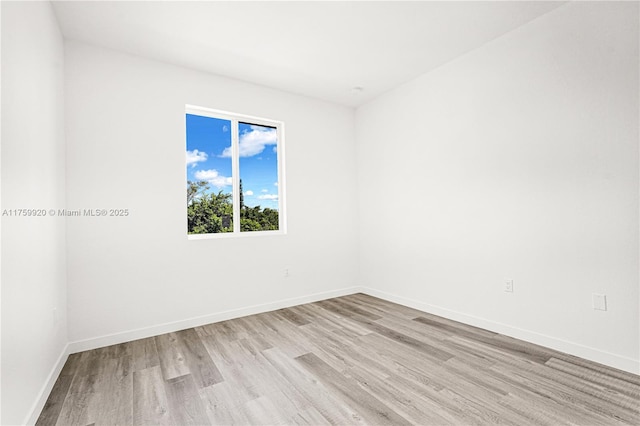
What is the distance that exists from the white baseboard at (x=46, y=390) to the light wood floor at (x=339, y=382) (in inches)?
1.9

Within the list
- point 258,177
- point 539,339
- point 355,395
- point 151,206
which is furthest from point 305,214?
point 539,339

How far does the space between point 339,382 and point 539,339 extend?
1.74 meters

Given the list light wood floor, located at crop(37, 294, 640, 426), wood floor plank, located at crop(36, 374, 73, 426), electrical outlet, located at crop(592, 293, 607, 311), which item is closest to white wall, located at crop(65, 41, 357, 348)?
light wood floor, located at crop(37, 294, 640, 426)

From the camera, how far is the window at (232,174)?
3441 millimetres

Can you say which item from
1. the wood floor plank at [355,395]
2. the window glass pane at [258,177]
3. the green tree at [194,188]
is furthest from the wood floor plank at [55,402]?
the window glass pane at [258,177]

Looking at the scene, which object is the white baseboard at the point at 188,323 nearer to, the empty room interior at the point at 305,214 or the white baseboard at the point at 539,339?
the empty room interior at the point at 305,214

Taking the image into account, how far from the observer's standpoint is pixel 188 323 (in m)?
3.17

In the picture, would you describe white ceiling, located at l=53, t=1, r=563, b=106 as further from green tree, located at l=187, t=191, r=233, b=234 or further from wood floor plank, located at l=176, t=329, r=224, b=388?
wood floor plank, located at l=176, t=329, r=224, b=388

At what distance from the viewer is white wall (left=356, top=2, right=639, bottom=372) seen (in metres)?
2.21

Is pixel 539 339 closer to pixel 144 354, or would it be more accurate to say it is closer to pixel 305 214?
pixel 305 214

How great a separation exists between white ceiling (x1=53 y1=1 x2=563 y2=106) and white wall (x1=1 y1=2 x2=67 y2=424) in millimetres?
449

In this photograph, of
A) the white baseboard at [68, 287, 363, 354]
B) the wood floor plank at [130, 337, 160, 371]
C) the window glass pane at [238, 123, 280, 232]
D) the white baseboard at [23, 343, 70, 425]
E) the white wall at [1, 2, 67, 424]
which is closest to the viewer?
the white wall at [1, 2, 67, 424]

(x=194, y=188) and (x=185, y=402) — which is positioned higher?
(x=194, y=188)

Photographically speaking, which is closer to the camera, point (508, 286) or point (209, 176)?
point (508, 286)
